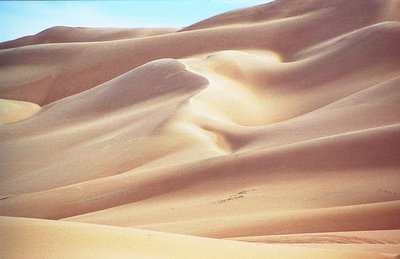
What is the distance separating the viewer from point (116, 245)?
698 centimetres

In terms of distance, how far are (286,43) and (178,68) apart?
13.1 meters

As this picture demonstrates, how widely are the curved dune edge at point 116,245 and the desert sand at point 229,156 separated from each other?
23 mm

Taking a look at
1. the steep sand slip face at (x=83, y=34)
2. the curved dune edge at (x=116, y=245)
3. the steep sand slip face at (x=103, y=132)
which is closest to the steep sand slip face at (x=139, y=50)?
the steep sand slip face at (x=83, y=34)

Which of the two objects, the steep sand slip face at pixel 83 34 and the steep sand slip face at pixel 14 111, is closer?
the steep sand slip face at pixel 14 111

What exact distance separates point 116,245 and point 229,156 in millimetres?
8849

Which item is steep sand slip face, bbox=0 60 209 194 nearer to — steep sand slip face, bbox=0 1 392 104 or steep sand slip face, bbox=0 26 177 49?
steep sand slip face, bbox=0 1 392 104

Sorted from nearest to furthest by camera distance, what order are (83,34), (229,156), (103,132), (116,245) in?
(116,245), (229,156), (103,132), (83,34)

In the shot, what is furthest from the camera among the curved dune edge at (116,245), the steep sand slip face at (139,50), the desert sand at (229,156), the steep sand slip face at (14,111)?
the steep sand slip face at (139,50)

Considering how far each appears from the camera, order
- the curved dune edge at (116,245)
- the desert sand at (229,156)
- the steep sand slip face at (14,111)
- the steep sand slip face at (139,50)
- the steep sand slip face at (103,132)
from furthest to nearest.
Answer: the steep sand slip face at (139,50), the steep sand slip face at (14,111), the steep sand slip face at (103,132), the desert sand at (229,156), the curved dune edge at (116,245)

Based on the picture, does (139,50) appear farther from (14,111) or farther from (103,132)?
(103,132)

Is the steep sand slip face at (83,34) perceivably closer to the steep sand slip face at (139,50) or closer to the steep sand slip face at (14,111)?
the steep sand slip face at (139,50)

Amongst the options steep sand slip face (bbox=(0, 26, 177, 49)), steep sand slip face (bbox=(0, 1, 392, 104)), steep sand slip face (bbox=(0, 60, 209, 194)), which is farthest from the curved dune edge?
steep sand slip face (bbox=(0, 26, 177, 49))

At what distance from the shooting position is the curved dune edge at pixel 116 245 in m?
6.59

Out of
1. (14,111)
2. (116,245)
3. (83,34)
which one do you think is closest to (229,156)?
(116,245)
